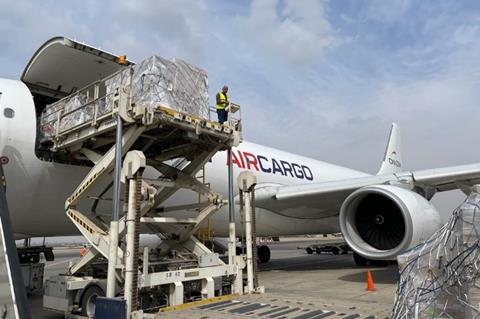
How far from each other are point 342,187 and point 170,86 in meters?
5.08

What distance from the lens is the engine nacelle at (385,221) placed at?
770 centimetres

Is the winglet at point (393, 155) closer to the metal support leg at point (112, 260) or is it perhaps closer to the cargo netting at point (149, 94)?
the cargo netting at point (149, 94)

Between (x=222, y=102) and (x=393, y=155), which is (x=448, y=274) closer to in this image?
(x=222, y=102)

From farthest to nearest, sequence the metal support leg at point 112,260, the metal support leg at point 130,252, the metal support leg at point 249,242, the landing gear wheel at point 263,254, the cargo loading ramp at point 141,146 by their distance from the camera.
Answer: the landing gear wheel at point 263,254 < the metal support leg at point 249,242 < the cargo loading ramp at point 141,146 < the metal support leg at point 112,260 < the metal support leg at point 130,252

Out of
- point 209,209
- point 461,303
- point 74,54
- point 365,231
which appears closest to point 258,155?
point 365,231

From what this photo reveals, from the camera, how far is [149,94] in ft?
19.2

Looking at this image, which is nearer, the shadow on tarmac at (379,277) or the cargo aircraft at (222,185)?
the cargo aircraft at (222,185)

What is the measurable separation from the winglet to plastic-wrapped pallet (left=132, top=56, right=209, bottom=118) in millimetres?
15701

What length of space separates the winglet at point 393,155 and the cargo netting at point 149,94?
15.8 meters

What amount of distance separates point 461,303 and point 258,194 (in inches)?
300

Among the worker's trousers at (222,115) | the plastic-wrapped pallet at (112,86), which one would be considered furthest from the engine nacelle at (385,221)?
the plastic-wrapped pallet at (112,86)

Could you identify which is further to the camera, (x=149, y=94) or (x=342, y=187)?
(x=342, y=187)

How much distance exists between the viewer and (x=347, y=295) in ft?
25.0

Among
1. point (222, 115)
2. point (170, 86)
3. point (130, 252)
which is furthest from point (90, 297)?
point (222, 115)
